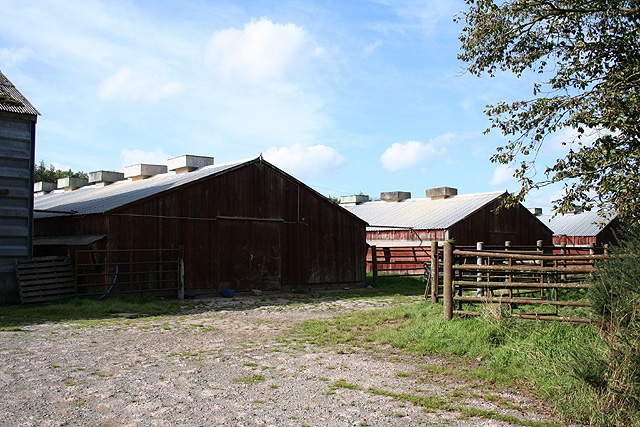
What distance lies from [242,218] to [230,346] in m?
11.4

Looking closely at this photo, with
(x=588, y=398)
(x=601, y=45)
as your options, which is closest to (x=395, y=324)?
(x=588, y=398)

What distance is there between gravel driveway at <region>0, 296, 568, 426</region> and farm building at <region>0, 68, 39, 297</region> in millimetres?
6421

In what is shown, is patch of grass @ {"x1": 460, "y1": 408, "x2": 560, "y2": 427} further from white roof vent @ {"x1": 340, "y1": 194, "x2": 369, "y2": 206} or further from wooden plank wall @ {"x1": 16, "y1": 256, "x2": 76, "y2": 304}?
white roof vent @ {"x1": 340, "y1": 194, "x2": 369, "y2": 206}

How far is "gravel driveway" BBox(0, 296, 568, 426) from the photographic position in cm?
575

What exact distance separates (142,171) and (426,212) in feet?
57.1

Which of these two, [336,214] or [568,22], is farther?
[336,214]

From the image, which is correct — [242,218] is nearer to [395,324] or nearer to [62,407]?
[395,324]

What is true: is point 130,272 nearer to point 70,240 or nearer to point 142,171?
point 70,240

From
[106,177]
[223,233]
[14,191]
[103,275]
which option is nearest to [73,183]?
[106,177]

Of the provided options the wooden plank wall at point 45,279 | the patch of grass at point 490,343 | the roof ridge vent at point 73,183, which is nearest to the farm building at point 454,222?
the wooden plank wall at point 45,279

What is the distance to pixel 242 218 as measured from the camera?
20.8 metres

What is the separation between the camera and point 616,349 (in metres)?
6.23

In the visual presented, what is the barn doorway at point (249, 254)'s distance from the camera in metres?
20.3

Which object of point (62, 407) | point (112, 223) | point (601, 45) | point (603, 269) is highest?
point (601, 45)
